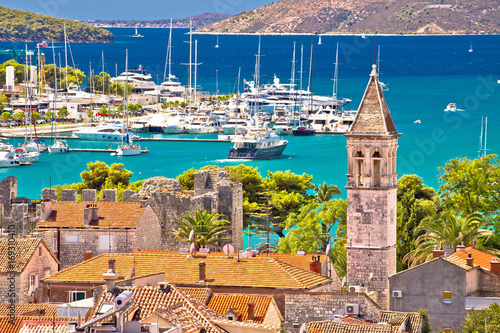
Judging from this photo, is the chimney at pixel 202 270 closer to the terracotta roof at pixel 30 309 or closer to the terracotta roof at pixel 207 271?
the terracotta roof at pixel 207 271

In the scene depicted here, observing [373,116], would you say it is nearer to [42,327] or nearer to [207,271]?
[207,271]

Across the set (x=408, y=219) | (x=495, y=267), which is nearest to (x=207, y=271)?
(x=495, y=267)

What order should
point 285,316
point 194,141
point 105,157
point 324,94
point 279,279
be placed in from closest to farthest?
point 285,316 → point 279,279 → point 105,157 → point 194,141 → point 324,94

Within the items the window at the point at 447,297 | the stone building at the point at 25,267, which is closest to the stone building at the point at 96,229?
the stone building at the point at 25,267

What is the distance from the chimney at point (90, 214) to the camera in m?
43.6

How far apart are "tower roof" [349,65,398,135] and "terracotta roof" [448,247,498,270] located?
439 centimetres

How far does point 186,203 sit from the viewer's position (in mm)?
46594

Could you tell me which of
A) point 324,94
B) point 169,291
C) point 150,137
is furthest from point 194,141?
point 169,291

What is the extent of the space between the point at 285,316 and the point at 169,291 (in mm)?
4245

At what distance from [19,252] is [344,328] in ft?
51.1

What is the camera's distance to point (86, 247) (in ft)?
142

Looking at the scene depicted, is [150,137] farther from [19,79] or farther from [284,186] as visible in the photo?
[284,186]

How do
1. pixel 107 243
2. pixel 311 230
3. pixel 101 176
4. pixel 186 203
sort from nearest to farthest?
pixel 107 243
pixel 186 203
pixel 311 230
pixel 101 176

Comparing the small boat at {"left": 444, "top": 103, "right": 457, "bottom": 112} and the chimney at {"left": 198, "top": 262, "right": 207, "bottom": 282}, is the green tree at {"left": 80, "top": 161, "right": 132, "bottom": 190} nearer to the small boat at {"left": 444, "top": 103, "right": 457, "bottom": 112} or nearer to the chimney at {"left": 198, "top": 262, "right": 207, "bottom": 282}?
the chimney at {"left": 198, "top": 262, "right": 207, "bottom": 282}
